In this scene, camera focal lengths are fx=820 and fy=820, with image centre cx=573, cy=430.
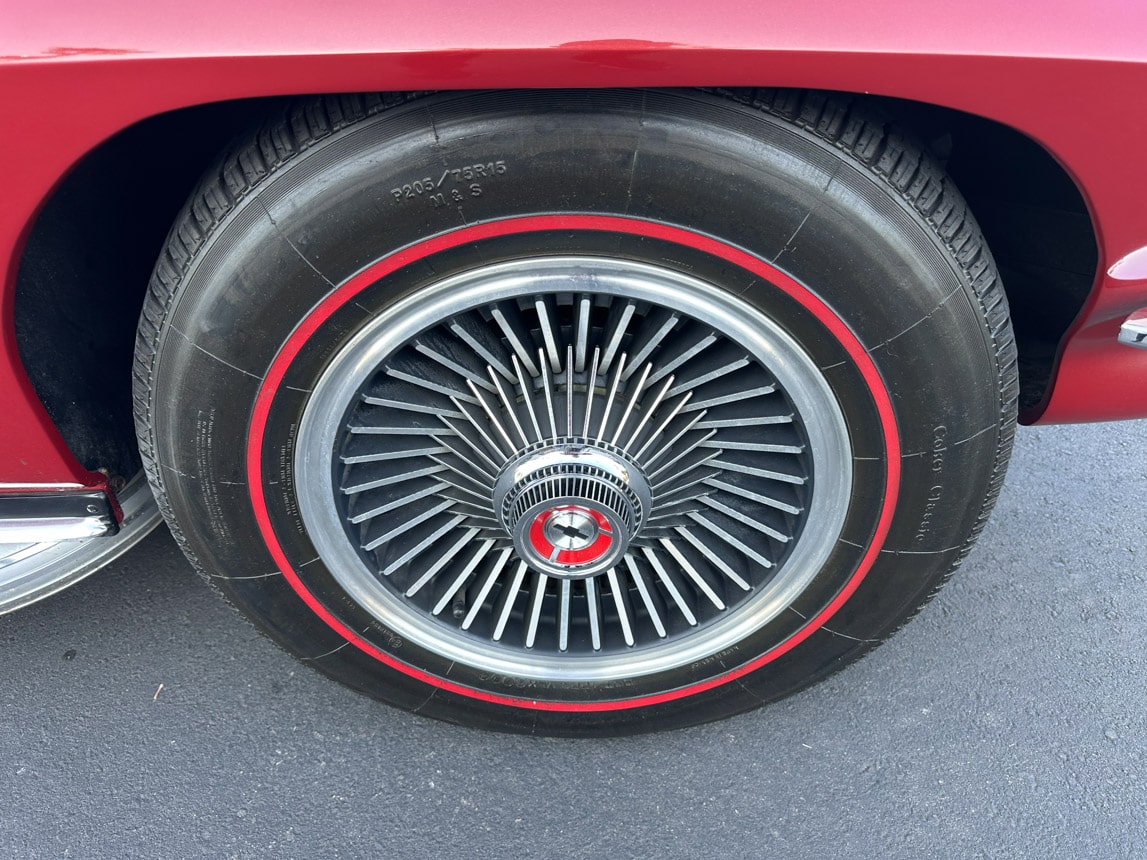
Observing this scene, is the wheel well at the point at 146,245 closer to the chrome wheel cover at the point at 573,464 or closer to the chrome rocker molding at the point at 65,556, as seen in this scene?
the chrome rocker molding at the point at 65,556

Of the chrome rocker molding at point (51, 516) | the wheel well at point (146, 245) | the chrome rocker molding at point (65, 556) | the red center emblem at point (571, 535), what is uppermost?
the wheel well at point (146, 245)

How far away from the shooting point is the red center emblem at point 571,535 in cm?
138

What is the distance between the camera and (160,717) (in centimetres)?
172

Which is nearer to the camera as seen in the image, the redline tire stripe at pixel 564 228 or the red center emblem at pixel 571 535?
the redline tire stripe at pixel 564 228

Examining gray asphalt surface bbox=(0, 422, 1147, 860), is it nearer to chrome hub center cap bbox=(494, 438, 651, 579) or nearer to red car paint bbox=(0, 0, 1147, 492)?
chrome hub center cap bbox=(494, 438, 651, 579)

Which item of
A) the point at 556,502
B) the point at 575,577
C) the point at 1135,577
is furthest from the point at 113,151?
the point at 1135,577

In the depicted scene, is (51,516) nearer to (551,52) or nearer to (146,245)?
(146,245)

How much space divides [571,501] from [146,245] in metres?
0.98

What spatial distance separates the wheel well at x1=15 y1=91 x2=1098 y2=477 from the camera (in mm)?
1339

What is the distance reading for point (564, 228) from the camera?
1.15 m

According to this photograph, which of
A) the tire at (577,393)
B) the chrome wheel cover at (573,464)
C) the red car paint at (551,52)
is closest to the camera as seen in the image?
the red car paint at (551,52)

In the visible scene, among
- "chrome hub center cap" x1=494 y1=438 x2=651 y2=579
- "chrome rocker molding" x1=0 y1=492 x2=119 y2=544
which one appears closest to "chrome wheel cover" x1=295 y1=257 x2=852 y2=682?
"chrome hub center cap" x1=494 y1=438 x2=651 y2=579

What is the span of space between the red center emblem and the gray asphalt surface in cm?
51

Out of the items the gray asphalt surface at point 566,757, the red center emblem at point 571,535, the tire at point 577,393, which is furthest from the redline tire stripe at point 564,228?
the red center emblem at point 571,535
